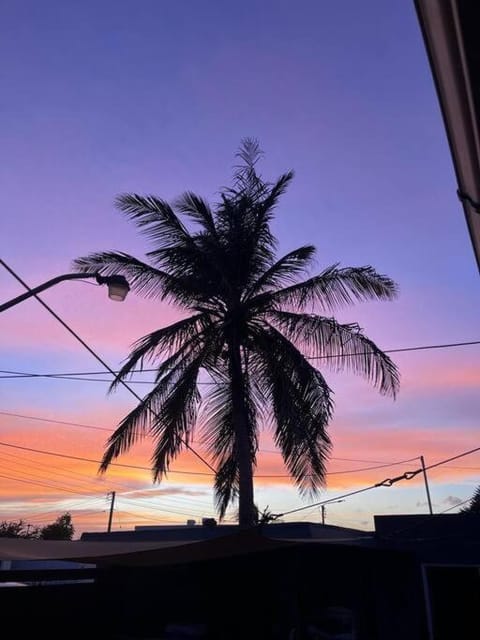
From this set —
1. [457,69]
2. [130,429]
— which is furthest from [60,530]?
[457,69]

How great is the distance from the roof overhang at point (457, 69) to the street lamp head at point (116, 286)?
7047mm

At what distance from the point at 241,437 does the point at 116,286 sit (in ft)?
15.4

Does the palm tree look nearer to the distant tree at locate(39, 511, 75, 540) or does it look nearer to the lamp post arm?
the lamp post arm

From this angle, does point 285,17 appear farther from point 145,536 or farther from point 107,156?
point 145,536

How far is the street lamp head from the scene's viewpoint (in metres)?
8.63

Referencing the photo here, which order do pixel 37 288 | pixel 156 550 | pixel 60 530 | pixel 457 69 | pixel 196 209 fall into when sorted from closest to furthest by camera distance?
pixel 457 69, pixel 37 288, pixel 156 550, pixel 196 209, pixel 60 530

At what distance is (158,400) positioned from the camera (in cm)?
1246

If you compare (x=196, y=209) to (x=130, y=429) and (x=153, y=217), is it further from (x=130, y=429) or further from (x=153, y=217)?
(x=130, y=429)

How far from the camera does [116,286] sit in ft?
28.5

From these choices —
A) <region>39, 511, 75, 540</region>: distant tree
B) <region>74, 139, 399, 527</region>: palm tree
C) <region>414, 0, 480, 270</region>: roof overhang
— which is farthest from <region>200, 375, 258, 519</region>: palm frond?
<region>39, 511, 75, 540</region>: distant tree

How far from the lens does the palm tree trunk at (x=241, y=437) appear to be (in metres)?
11.4

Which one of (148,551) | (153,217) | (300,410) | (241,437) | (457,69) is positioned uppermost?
(153,217)

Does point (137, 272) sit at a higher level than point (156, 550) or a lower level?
higher

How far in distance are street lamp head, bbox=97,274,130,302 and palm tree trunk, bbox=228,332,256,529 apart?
4.40m
